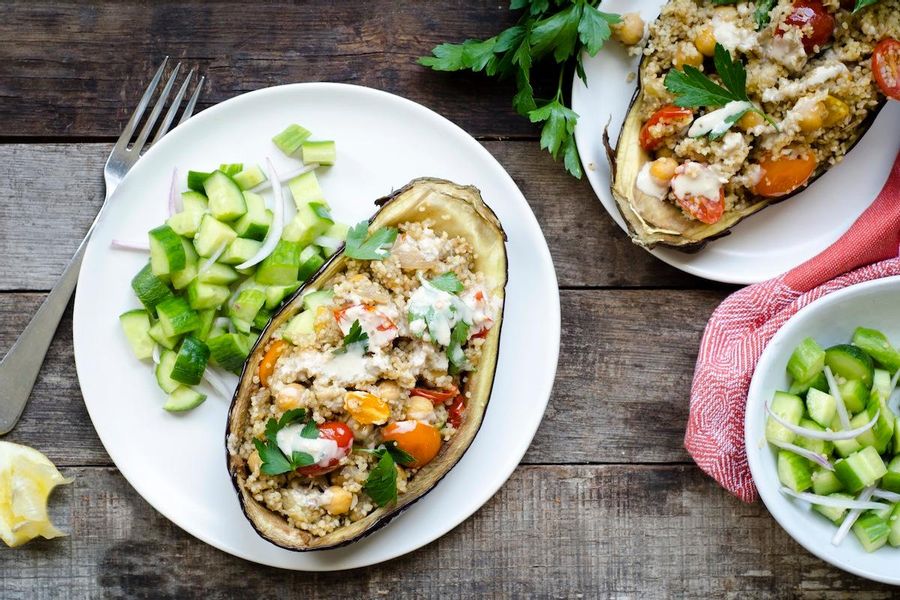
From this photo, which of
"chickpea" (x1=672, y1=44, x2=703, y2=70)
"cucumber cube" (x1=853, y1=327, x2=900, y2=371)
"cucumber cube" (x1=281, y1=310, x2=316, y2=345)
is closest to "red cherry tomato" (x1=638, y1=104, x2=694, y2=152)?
"chickpea" (x1=672, y1=44, x2=703, y2=70)

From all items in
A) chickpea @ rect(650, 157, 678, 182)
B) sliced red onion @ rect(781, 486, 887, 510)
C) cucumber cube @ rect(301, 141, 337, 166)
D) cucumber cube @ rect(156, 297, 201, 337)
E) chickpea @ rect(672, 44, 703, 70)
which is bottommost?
sliced red onion @ rect(781, 486, 887, 510)

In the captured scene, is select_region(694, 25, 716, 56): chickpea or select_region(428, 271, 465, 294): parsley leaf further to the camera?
select_region(694, 25, 716, 56): chickpea

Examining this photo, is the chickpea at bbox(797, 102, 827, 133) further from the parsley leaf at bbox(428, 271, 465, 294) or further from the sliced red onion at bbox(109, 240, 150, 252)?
the sliced red onion at bbox(109, 240, 150, 252)

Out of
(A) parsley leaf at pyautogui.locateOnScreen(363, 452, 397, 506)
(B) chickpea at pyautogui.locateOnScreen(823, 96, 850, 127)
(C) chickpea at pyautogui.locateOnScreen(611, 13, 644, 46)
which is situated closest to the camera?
(A) parsley leaf at pyautogui.locateOnScreen(363, 452, 397, 506)

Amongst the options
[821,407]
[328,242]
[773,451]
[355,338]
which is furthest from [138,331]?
[821,407]

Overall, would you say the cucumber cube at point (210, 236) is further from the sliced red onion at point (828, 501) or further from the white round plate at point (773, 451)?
the sliced red onion at point (828, 501)

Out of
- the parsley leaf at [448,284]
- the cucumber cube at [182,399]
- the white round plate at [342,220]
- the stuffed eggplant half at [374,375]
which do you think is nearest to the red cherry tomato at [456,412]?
the stuffed eggplant half at [374,375]
